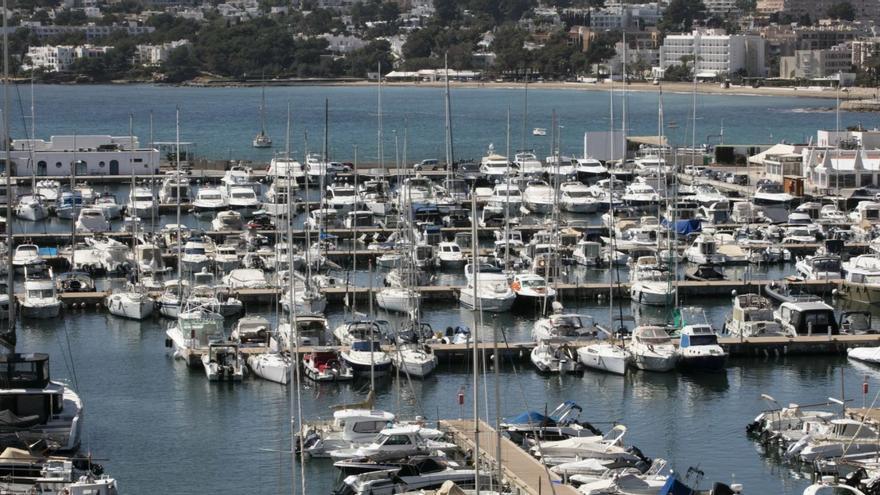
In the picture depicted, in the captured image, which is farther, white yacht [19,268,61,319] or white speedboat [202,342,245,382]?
white yacht [19,268,61,319]

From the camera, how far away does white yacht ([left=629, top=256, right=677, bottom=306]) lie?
3488 centimetres

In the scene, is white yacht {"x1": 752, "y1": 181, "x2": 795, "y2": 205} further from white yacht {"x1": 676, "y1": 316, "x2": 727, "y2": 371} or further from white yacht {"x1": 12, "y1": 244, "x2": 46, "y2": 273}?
white yacht {"x1": 676, "y1": 316, "x2": 727, "y2": 371}

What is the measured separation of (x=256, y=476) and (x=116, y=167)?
1430 inches

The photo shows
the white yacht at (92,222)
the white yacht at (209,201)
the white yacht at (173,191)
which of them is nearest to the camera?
the white yacht at (92,222)

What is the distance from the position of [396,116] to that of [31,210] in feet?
217

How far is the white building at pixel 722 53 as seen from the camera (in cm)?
16000

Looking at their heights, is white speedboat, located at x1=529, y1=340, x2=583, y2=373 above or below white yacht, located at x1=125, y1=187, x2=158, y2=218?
below

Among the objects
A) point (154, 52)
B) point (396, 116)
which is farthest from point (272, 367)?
point (154, 52)

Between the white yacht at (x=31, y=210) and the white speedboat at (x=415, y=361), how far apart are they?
846 inches

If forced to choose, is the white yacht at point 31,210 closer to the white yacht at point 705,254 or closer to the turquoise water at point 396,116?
the white yacht at point 705,254

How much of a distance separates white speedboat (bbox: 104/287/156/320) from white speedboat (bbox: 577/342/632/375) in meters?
8.83

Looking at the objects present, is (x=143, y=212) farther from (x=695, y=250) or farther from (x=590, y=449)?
(x=590, y=449)

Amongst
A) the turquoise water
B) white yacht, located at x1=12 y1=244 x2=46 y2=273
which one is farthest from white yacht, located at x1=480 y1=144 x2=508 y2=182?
white yacht, located at x1=12 y1=244 x2=46 y2=273

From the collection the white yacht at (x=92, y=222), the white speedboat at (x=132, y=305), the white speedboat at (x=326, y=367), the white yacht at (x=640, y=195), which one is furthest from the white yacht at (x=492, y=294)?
the white yacht at (x=640, y=195)
